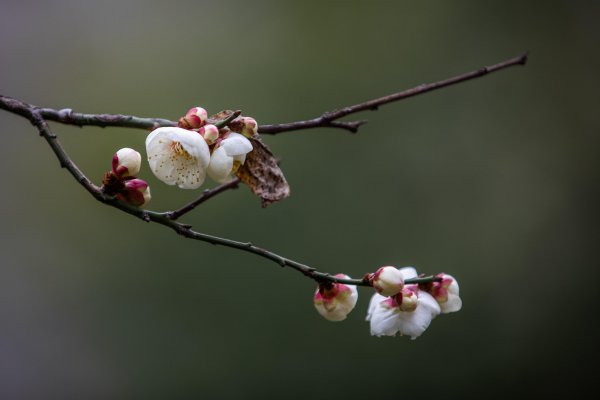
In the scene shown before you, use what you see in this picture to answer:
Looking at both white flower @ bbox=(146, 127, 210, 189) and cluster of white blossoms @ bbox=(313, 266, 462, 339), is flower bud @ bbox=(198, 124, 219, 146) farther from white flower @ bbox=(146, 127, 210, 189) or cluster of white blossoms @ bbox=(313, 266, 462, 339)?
cluster of white blossoms @ bbox=(313, 266, 462, 339)

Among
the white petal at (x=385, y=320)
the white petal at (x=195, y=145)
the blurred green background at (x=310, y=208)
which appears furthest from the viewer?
the blurred green background at (x=310, y=208)

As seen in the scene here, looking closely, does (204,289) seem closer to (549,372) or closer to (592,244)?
(549,372)

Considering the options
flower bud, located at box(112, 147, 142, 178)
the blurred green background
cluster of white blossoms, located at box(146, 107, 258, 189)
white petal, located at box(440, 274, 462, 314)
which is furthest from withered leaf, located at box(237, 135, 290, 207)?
the blurred green background

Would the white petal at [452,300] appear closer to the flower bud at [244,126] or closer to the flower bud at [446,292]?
the flower bud at [446,292]

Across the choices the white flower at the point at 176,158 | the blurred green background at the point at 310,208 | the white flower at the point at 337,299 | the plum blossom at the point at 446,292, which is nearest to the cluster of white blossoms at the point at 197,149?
the white flower at the point at 176,158

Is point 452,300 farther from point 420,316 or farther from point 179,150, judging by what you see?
point 179,150

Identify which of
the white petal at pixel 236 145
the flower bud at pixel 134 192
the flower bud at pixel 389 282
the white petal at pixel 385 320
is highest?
the white petal at pixel 236 145
